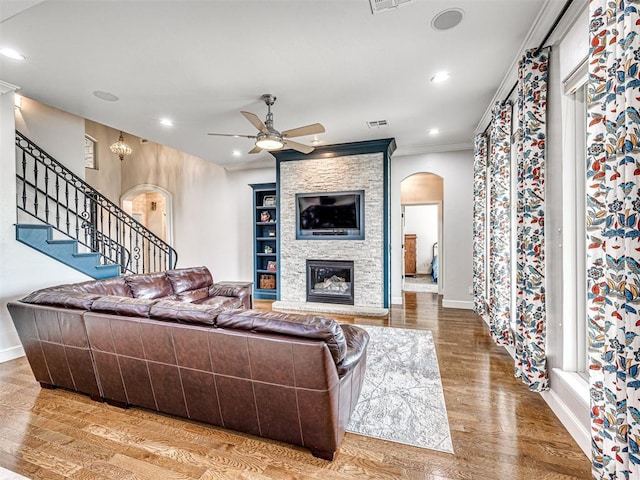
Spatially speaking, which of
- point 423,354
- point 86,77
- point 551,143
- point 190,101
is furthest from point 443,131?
point 86,77

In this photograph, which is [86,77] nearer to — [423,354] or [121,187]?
[423,354]

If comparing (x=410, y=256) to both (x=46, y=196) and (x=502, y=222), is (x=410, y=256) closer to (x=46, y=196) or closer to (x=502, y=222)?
(x=502, y=222)

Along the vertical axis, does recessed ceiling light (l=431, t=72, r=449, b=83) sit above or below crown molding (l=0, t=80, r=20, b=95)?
above

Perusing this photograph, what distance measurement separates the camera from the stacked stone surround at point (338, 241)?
5145 mm

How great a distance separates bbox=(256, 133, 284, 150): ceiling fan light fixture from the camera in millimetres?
3471

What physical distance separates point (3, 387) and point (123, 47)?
3218mm

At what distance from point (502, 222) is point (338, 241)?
8.76 feet

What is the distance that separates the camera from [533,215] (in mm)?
2432

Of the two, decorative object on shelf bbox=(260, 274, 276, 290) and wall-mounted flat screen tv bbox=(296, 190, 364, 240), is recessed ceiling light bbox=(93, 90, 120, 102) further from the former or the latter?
decorative object on shelf bbox=(260, 274, 276, 290)

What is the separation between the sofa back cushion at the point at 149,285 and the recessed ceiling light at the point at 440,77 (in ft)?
13.8

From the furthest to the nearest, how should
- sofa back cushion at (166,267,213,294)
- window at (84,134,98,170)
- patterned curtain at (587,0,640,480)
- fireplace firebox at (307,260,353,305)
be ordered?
window at (84,134,98,170) < fireplace firebox at (307,260,353,305) < sofa back cushion at (166,267,213,294) < patterned curtain at (587,0,640,480)

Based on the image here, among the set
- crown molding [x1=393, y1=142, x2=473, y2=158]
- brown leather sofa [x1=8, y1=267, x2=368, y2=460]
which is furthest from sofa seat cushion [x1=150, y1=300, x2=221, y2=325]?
crown molding [x1=393, y1=142, x2=473, y2=158]

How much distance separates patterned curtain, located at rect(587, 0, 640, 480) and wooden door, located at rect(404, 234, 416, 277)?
767cm

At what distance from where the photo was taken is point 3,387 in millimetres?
2652
